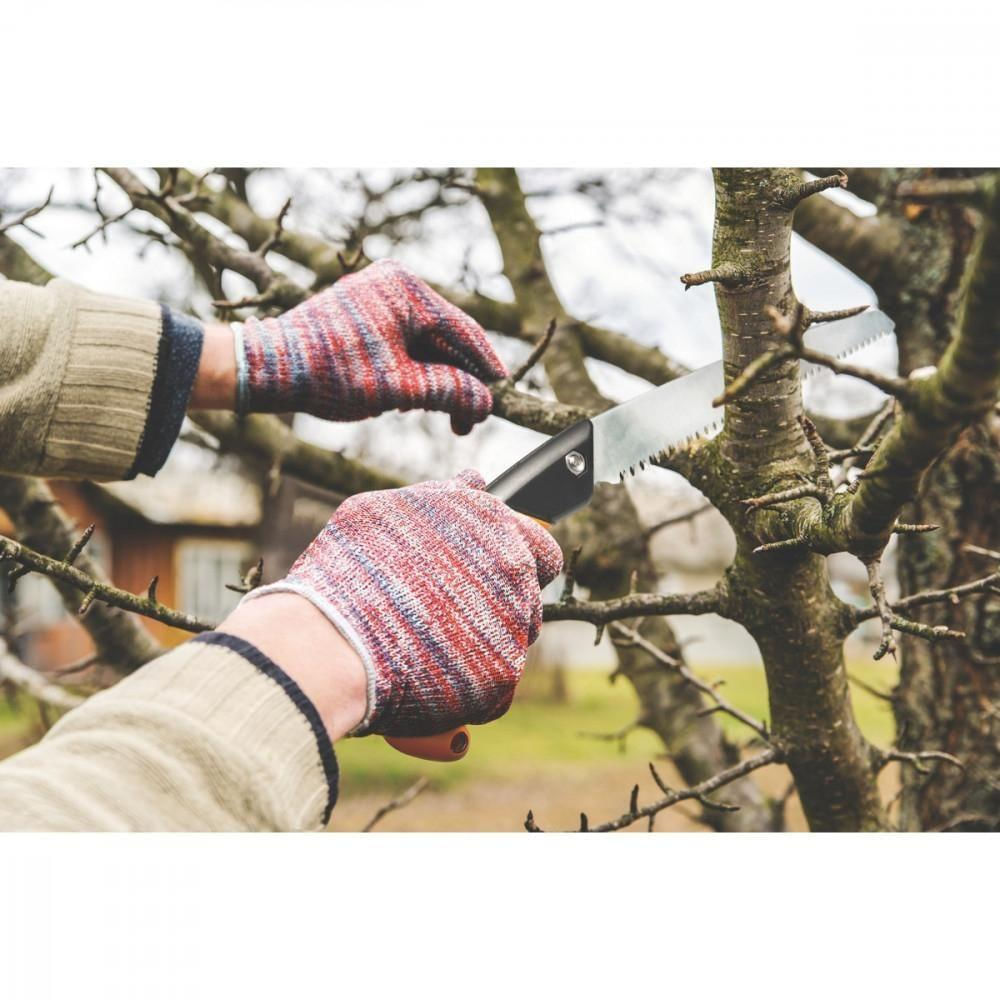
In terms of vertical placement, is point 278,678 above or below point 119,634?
above

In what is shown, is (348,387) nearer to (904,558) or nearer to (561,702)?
(904,558)

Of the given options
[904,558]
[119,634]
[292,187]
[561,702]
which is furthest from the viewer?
[561,702]

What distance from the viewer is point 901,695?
1.66 meters

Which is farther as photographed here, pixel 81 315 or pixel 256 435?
pixel 256 435

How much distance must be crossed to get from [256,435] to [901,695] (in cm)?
130

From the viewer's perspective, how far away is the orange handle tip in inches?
31.7

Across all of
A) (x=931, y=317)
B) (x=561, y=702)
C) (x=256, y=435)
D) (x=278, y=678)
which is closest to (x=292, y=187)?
(x=256, y=435)

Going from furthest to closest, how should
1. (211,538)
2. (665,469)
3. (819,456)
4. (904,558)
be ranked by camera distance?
(211,538) < (904,558) < (665,469) < (819,456)

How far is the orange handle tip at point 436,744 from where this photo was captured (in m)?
0.81

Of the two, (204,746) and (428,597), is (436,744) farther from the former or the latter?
(204,746)

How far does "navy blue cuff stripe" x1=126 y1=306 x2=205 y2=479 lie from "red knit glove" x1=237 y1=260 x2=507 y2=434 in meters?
0.05

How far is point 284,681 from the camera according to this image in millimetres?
621

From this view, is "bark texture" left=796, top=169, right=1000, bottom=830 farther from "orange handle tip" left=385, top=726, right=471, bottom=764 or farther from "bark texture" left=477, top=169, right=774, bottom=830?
"orange handle tip" left=385, top=726, right=471, bottom=764

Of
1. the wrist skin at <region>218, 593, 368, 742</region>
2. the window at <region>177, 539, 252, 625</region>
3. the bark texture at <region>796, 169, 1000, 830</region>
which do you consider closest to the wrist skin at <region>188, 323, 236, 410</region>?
the wrist skin at <region>218, 593, 368, 742</region>
